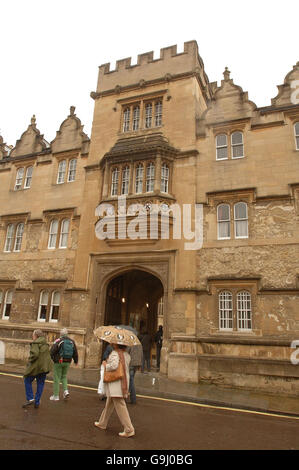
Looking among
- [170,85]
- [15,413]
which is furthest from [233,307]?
[170,85]

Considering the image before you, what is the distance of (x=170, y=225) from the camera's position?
46.4ft

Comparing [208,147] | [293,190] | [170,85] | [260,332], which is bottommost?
[260,332]

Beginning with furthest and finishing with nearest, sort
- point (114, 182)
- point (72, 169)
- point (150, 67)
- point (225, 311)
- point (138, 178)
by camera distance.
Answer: point (72, 169), point (150, 67), point (114, 182), point (138, 178), point (225, 311)

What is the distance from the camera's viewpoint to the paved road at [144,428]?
5.32m

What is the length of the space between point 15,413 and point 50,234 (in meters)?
11.6

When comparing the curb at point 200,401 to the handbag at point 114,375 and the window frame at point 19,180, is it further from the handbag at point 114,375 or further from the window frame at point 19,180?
the window frame at point 19,180

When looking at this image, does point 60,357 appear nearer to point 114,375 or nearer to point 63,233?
point 114,375

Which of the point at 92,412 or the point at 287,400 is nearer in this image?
the point at 92,412

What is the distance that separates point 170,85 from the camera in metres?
16.9

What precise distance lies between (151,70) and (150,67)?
0.24 meters

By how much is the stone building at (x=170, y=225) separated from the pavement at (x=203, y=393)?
0.66m

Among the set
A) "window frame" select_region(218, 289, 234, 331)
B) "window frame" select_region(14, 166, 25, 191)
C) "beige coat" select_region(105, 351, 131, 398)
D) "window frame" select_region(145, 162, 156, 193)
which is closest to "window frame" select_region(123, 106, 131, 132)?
"window frame" select_region(145, 162, 156, 193)

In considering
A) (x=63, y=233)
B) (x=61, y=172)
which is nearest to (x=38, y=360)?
(x=63, y=233)

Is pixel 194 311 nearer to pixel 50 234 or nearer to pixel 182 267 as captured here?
pixel 182 267
